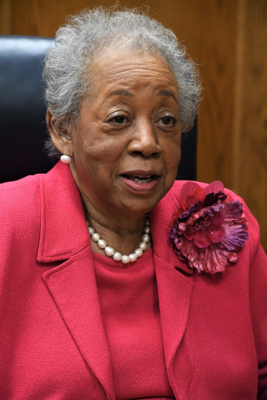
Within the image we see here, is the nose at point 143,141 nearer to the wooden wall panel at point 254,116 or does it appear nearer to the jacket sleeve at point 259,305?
the jacket sleeve at point 259,305

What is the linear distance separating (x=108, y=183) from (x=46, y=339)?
43 centimetres

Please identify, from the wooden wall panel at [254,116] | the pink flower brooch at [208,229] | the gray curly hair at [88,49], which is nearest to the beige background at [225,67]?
the wooden wall panel at [254,116]

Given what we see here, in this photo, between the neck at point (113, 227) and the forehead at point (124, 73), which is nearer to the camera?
the forehead at point (124, 73)

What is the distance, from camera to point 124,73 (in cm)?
124

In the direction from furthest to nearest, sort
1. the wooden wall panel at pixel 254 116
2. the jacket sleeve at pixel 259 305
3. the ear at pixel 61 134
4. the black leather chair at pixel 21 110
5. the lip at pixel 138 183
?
the wooden wall panel at pixel 254 116 → the black leather chair at pixel 21 110 → the jacket sleeve at pixel 259 305 → the ear at pixel 61 134 → the lip at pixel 138 183

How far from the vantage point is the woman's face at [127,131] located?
1.24 metres

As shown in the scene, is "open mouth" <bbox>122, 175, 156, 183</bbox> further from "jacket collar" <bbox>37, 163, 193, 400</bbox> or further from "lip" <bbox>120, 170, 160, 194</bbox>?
"jacket collar" <bbox>37, 163, 193, 400</bbox>

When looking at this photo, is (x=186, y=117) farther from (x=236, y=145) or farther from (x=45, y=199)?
(x=236, y=145)

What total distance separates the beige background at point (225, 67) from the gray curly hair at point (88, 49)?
3.35ft

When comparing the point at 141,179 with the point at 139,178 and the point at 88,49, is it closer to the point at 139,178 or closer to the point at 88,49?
the point at 139,178

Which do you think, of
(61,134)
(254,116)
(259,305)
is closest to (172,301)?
(259,305)

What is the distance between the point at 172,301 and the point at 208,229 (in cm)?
24

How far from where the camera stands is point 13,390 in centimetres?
115

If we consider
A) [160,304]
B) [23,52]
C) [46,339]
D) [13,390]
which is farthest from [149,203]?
[23,52]
